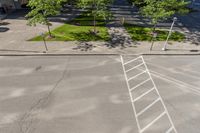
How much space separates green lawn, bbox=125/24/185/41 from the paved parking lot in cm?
440

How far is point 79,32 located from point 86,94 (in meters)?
12.3

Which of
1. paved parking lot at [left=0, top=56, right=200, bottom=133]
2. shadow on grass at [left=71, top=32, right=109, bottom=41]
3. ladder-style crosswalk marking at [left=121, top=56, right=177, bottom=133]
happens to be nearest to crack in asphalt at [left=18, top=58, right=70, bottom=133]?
paved parking lot at [left=0, top=56, right=200, bottom=133]

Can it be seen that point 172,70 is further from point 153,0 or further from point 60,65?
point 60,65

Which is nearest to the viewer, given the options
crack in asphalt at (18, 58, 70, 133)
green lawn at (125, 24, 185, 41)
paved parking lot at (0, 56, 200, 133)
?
crack in asphalt at (18, 58, 70, 133)

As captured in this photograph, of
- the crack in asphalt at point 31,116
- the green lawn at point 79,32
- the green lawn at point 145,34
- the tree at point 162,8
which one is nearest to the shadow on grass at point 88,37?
the green lawn at point 79,32

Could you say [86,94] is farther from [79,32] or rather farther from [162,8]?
[162,8]

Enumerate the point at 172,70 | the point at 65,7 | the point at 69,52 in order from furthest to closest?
the point at 65,7
the point at 69,52
the point at 172,70

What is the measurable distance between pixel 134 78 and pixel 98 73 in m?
3.43

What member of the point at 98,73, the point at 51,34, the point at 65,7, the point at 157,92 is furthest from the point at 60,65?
the point at 65,7

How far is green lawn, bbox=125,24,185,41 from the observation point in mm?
25898

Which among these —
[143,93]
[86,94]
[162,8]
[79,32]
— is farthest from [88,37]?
[143,93]

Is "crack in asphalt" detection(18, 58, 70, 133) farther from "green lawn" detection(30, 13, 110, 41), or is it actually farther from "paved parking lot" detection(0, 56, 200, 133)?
"green lawn" detection(30, 13, 110, 41)

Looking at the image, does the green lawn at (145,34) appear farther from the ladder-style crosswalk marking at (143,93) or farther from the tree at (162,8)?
the ladder-style crosswalk marking at (143,93)

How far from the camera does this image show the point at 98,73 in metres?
19.2
